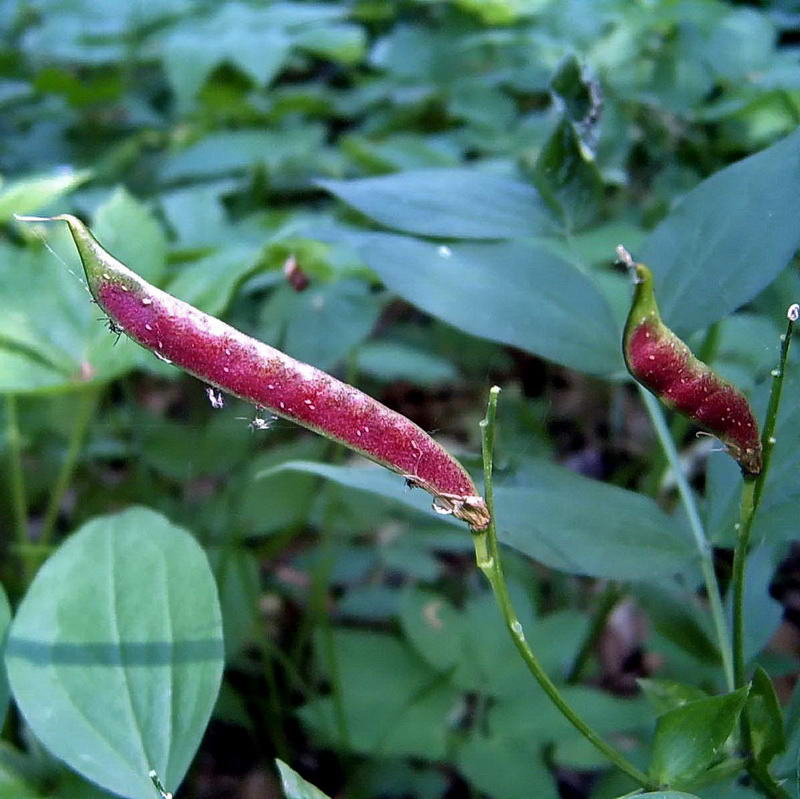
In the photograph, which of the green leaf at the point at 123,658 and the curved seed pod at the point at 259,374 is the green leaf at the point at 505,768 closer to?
the green leaf at the point at 123,658

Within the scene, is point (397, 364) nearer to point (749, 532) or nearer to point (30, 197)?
point (30, 197)

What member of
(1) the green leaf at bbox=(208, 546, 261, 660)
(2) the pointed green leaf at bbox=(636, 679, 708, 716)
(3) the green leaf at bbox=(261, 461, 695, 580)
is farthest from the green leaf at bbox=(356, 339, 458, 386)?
(2) the pointed green leaf at bbox=(636, 679, 708, 716)

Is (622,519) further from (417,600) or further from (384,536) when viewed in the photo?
(384,536)

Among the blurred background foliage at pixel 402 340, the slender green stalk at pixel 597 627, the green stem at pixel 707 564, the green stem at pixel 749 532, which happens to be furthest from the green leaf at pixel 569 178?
the slender green stalk at pixel 597 627

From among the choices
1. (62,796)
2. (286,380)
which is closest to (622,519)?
(286,380)

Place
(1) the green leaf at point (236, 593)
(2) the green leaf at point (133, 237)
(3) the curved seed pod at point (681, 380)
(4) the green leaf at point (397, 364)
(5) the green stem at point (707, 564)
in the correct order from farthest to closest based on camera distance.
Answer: (4) the green leaf at point (397, 364) < (1) the green leaf at point (236, 593) < (2) the green leaf at point (133, 237) < (5) the green stem at point (707, 564) < (3) the curved seed pod at point (681, 380)

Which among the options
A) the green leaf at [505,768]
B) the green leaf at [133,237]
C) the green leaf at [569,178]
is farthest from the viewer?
the green leaf at [133,237]

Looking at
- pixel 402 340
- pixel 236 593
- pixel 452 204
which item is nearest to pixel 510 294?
pixel 452 204

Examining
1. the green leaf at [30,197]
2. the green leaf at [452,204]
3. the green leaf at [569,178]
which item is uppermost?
the green leaf at [569,178]

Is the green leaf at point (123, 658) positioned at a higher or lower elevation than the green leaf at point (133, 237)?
lower
